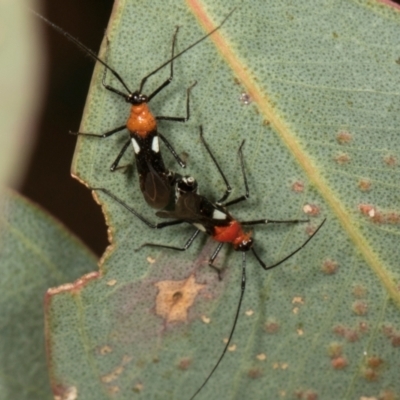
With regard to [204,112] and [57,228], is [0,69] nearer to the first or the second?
[204,112]

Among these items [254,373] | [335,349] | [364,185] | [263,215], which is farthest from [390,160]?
[254,373]

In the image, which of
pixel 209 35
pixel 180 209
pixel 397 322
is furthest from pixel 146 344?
pixel 209 35

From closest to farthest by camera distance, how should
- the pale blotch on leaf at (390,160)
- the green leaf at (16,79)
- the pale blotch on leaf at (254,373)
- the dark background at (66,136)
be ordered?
the green leaf at (16,79), the pale blotch on leaf at (390,160), the pale blotch on leaf at (254,373), the dark background at (66,136)

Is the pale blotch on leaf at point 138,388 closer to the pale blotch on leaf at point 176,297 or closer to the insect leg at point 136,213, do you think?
the pale blotch on leaf at point 176,297

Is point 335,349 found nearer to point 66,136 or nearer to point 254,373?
point 254,373

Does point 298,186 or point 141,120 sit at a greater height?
point 141,120

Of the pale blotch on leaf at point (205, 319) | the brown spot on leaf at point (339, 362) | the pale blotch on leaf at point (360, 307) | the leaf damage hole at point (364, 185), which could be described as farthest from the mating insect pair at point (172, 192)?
the brown spot on leaf at point (339, 362)

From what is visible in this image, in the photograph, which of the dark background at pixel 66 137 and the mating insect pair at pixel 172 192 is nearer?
the mating insect pair at pixel 172 192
